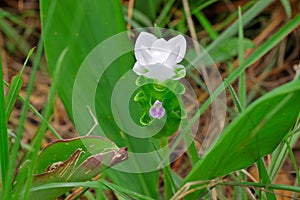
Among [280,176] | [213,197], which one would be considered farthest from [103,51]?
[280,176]

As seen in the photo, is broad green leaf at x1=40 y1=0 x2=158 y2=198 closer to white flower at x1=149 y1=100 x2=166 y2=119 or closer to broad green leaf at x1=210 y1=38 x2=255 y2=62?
white flower at x1=149 y1=100 x2=166 y2=119

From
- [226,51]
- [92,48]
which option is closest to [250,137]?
[92,48]

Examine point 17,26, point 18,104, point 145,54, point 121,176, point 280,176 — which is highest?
point 17,26

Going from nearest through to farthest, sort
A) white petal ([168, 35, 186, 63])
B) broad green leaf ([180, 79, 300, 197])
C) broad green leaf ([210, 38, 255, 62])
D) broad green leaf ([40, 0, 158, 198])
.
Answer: broad green leaf ([180, 79, 300, 197]) < white petal ([168, 35, 186, 63]) < broad green leaf ([40, 0, 158, 198]) < broad green leaf ([210, 38, 255, 62])

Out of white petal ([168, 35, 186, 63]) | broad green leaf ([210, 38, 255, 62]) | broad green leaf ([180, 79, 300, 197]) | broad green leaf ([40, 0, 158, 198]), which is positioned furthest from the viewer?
broad green leaf ([210, 38, 255, 62])

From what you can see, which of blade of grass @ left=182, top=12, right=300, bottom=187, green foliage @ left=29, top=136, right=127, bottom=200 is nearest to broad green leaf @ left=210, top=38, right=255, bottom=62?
blade of grass @ left=182, top=12, right=300, bottom=187

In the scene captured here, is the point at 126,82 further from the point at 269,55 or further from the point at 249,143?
the point at 269,55

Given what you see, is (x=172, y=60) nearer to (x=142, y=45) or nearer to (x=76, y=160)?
(x=142, y=45)
